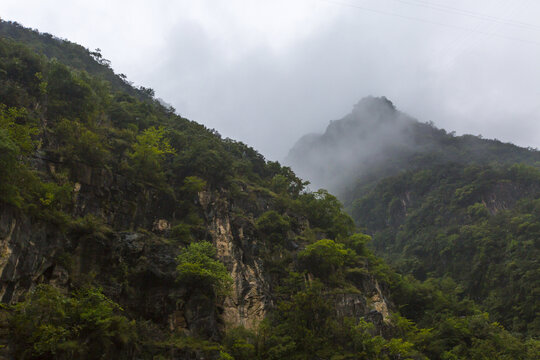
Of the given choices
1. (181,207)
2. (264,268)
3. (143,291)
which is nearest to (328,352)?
(264,268)

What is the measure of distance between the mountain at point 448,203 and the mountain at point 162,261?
1062 centimetres

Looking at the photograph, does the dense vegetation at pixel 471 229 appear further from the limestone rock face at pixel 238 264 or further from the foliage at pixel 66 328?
the foliage at pixel 66 328

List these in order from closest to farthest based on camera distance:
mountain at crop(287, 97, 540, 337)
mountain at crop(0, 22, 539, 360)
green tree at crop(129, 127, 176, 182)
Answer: mountain at crop(0, 22, 539, 360), green tree at crop(129, 127, 176, 182), mountain at crop(287, 97, 540, 337)

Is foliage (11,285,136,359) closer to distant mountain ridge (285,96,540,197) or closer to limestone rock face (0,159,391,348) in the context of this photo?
limestone rock face (0,159,391,348)

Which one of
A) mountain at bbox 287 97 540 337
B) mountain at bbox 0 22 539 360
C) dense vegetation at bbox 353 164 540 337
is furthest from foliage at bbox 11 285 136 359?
mountain at bbox 287 97 540 337

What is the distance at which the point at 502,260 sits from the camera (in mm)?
45562

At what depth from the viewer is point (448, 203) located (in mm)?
68000

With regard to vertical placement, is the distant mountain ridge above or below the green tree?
above

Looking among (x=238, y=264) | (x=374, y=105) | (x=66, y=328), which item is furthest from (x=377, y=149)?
(x=66, y=328)

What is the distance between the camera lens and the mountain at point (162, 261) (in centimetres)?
1503

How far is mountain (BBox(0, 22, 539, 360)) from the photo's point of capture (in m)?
15.0

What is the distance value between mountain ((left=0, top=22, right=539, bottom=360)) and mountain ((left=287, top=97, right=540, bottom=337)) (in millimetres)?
10618

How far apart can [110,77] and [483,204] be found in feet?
216

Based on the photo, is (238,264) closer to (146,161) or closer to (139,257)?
(139,257)
